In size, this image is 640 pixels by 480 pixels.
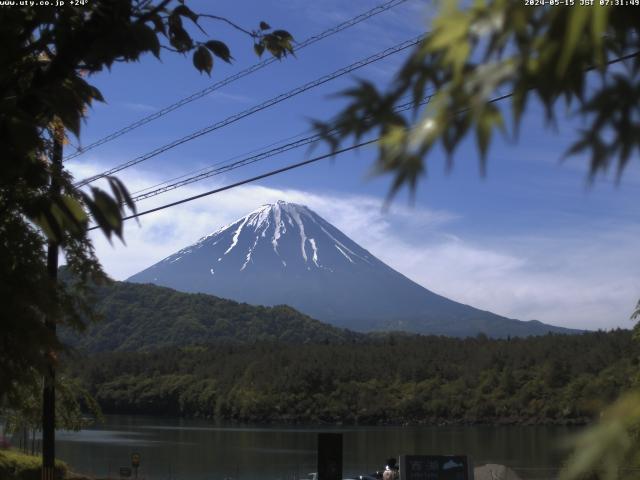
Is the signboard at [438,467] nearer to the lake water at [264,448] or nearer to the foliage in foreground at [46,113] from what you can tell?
the foliage in foreground at [46,113]

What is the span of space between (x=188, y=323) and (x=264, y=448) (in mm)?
114957

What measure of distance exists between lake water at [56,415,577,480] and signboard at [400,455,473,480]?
16.3 meters

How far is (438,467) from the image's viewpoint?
1412 centimetres

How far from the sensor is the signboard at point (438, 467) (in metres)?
14.0

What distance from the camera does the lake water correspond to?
4203 cm

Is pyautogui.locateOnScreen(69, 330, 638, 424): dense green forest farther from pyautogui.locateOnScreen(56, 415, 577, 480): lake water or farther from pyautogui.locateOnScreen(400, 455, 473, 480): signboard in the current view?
pyautogui.locateOnScreen(400, 455, 473, 480): signboard

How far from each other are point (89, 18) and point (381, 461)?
4503 cm

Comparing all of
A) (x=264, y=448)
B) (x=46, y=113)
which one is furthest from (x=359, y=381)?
(x=46, y=113)

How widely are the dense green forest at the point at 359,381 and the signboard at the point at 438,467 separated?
210 ft

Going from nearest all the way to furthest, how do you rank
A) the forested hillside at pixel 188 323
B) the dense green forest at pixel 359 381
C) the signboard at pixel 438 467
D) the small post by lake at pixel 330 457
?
1. the small post by lake at pixel 330 457
2. the signboard at pixel 438 467
3. the dense green forest at pixel 359 381
4. the forested hillside at pixel 188 323

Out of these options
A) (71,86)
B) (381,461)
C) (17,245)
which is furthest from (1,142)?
(381,461)

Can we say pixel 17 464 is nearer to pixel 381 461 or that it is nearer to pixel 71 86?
pixel 71 86

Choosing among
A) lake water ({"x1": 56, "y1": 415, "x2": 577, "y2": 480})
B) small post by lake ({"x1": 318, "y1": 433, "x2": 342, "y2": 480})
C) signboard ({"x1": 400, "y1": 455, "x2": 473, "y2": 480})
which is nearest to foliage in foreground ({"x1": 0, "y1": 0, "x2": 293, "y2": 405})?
small post by lake ({"x1": 318, "y1": 433, "x2": 342, "y2": 480})

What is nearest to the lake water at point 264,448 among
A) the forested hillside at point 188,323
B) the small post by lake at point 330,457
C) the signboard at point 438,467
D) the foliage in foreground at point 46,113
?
the signboard at point 438,467
